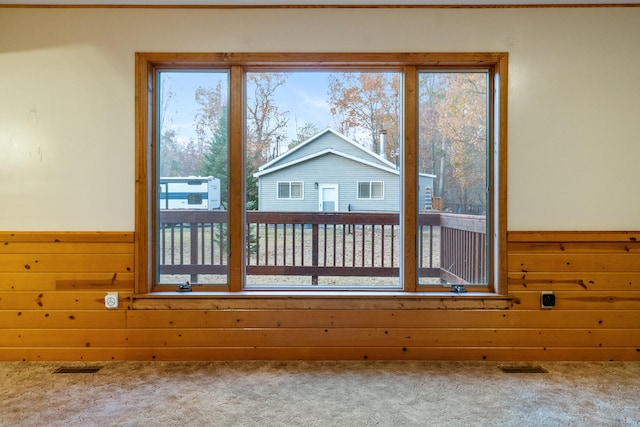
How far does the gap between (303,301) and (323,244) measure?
1.57ft

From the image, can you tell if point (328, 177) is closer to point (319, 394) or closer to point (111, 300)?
point (319, 394)

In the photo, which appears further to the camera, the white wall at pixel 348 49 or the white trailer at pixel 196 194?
the white trailer at pixel 196 194

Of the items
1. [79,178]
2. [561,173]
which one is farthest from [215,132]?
[561,173]

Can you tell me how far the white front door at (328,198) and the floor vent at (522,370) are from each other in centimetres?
162

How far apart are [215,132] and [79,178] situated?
1011mm

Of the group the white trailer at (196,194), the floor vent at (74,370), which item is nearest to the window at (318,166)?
the white trailer at (196,194)

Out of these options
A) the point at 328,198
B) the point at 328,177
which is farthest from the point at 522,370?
the point at 328,177

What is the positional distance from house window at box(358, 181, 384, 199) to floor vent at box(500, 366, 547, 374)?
57.8 inches

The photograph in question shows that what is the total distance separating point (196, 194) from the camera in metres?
2.93

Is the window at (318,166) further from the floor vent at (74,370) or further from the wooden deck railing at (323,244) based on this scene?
the floor vent at (74,370)

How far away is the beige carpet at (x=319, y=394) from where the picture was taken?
2.11 m

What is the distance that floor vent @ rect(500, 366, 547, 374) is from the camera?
2646 mm

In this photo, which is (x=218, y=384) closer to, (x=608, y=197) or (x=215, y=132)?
(x=215, y=132)

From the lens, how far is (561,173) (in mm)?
2777
